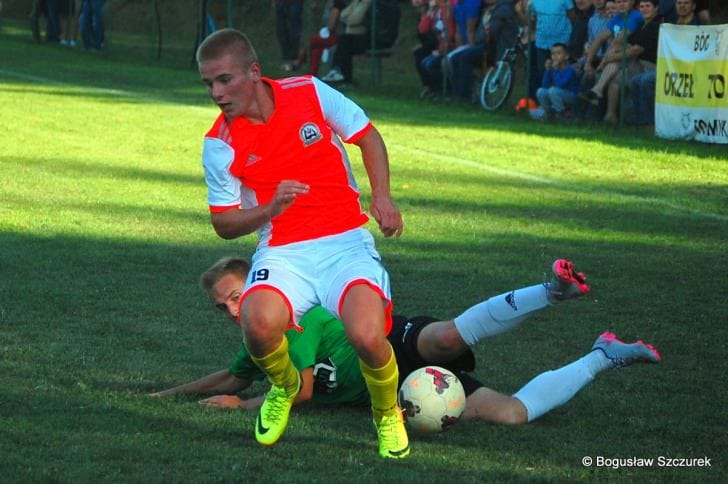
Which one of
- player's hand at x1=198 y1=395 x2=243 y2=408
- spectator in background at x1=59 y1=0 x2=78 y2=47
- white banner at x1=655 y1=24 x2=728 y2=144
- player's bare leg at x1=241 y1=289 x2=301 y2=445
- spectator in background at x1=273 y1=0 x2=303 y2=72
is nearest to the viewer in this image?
player's bare leg at x1=241 y1=289 x2=301 y2=445

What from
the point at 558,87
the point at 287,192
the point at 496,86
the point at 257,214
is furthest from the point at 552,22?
the point at 287,192

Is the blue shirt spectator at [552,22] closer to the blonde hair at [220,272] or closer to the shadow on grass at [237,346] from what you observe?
the shadow on grass at [237,346]

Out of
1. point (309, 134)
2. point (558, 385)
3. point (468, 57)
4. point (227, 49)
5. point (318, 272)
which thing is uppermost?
point (227, 49)

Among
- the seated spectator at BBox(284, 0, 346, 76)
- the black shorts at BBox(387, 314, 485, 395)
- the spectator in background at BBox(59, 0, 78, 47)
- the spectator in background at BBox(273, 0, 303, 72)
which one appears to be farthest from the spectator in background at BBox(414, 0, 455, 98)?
the black shorts at BBox(387, 314, 485, 395)

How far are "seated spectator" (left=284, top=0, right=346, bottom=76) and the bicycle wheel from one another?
411 cm

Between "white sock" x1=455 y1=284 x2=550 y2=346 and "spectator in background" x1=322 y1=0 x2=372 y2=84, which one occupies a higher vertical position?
"white sock" x1=455 y1=284 x2=550 y2=346

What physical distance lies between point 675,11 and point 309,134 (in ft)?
36.2

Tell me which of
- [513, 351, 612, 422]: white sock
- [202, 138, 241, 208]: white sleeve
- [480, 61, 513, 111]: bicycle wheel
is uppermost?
[202, 138, 241, 208]: white sleeve

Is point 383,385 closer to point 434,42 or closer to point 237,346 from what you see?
point 237,346

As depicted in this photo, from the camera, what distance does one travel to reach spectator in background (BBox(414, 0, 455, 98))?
64.4ft

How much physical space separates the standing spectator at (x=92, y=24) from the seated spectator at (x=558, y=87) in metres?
→ 12.6

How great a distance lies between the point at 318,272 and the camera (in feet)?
17.5

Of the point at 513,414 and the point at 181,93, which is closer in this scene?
the point at 513,414

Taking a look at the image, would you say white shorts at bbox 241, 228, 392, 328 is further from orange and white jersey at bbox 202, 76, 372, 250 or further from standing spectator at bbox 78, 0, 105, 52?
standing spectator at bbox 78, 0, 105, 52
